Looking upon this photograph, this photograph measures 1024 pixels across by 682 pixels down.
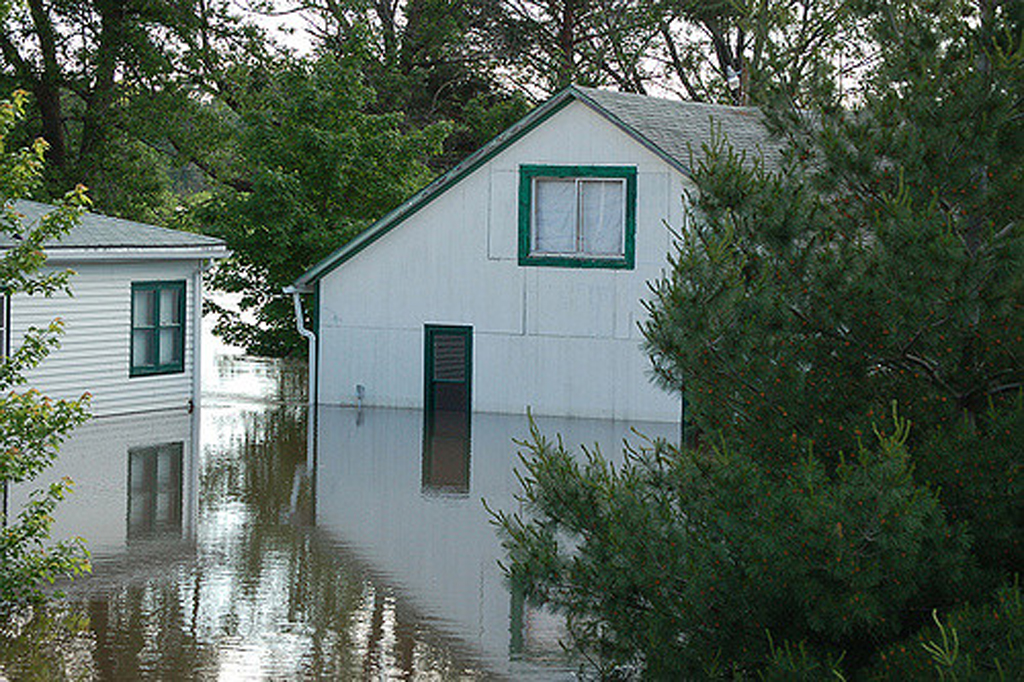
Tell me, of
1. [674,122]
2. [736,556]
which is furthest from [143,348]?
[736,556]

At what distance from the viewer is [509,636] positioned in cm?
1322

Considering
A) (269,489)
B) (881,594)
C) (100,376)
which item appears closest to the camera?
(881,594)

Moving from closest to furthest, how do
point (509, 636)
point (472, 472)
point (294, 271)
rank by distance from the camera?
1. point (509, 636)
2. point (472, 472)
3. point (294, 271)

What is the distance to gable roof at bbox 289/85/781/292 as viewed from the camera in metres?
25.8

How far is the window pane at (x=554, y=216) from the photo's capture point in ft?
86.7

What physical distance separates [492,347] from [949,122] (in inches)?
721

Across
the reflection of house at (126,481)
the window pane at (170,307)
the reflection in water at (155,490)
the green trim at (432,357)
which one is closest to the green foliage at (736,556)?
the reflection of house at (126,481)

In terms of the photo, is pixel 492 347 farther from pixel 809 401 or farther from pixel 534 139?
pixel 809 401

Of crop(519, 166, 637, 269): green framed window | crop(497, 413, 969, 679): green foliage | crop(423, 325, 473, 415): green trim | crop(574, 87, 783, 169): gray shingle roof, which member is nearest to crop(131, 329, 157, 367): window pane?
crop(423, 325, 473, 415): green trim

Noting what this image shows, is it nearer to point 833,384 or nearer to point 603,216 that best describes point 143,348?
point 603,216

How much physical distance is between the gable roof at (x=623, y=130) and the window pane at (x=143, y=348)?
9.77ft

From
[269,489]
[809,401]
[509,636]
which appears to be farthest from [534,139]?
[809,401]

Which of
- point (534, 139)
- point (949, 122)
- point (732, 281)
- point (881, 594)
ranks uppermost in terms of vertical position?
point (534, 139)

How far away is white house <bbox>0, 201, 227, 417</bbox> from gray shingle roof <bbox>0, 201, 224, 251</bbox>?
2cm
